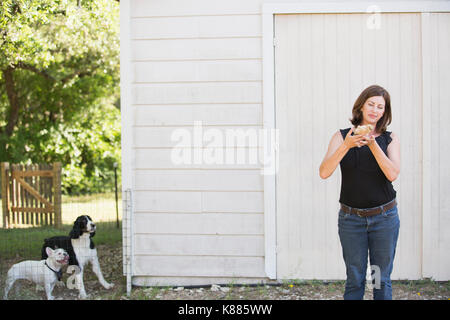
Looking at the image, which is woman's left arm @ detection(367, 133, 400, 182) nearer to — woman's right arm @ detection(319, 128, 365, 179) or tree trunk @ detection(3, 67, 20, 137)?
woman's right arm @ detection(319, 128, 365, 179)

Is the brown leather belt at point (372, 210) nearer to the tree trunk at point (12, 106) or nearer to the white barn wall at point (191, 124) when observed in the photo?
the white barn wall at point (191, 124)

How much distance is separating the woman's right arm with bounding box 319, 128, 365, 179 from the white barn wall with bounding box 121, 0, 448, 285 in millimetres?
1593

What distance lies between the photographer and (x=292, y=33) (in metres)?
4.46

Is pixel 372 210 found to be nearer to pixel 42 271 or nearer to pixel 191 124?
pixel 191 124

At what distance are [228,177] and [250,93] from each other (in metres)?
0.81

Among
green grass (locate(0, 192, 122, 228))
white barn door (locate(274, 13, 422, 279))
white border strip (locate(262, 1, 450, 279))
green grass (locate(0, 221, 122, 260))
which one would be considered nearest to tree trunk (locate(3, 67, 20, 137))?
green grass (locate(0, 192, 122, 228))

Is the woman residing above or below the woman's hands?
below

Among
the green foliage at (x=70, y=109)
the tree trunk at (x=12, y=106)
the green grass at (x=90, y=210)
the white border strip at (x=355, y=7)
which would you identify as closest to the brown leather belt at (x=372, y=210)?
the white border strip at (x=355, y=7)

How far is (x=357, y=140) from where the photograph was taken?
108 inches

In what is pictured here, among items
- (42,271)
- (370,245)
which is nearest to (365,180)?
(370,245)

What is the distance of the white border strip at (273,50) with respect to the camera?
4359mm

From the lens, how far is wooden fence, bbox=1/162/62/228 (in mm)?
8547

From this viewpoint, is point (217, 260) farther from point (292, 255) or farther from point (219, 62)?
point (219, 62)

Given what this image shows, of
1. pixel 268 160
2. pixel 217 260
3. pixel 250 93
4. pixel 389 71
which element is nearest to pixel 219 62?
pixel 250 93
